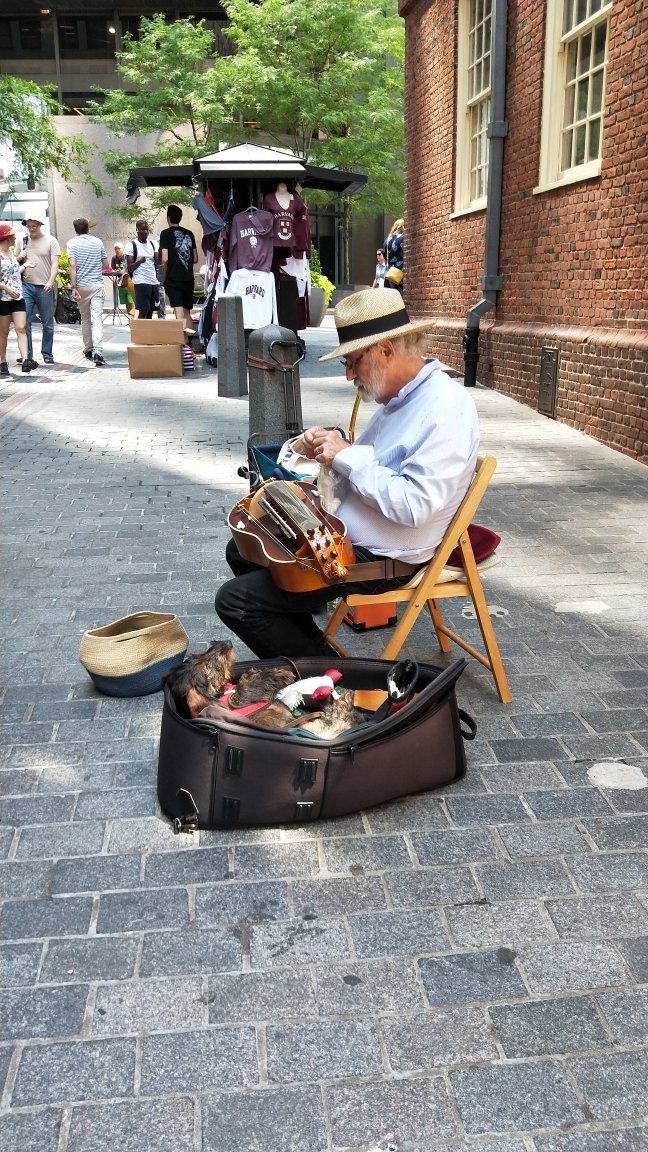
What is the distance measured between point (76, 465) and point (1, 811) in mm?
5584

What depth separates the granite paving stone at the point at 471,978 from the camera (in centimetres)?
236

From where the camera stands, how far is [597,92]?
9.32 meters

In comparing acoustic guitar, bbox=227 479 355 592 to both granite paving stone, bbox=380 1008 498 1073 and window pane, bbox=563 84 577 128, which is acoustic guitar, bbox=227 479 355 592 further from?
window pane, bbox=563 84 577 128

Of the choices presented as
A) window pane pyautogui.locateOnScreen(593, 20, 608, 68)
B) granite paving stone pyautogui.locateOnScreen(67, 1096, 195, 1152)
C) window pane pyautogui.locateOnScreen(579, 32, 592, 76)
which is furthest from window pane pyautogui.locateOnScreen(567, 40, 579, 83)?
granite paving stone pyautogui.locateOnScreen(67, 1096, 195, 1152)

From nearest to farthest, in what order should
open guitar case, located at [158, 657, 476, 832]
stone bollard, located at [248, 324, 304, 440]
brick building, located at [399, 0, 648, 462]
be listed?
open guitar case, located at [158, 657, 476, 832] → stone bollard, located at [248, 324, 304, 440] → brick building, located at [399, 0, 648, 462]

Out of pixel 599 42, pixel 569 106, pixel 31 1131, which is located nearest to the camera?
pixel 31 1131

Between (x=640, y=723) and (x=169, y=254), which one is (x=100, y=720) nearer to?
(x=640, y=723)

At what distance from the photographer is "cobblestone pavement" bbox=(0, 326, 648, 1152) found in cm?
205

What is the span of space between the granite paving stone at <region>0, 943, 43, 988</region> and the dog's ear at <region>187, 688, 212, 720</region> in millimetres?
822

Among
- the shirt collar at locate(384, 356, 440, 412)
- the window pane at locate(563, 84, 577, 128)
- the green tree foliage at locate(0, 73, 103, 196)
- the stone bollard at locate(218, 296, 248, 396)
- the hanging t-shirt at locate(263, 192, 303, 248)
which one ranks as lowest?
the stone bollard at locate(218, 296, 248, 396)

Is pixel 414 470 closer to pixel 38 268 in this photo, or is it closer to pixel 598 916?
pixel 598 916

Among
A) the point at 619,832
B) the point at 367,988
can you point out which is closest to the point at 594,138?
the point at 619,832

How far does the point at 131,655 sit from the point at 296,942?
1.63 metres

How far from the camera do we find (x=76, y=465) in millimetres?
8406
